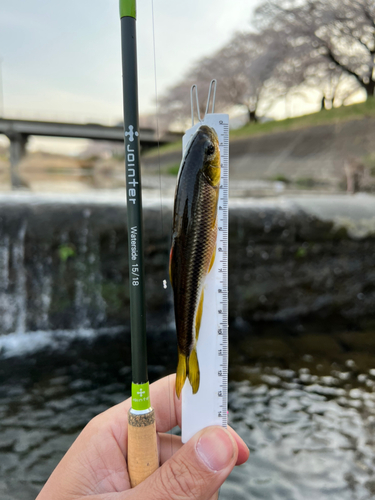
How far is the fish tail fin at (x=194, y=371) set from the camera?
81cm

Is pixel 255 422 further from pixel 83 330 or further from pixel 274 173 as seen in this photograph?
pixel 274 173

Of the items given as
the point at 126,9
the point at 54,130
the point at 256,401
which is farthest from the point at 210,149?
the point at 54,130

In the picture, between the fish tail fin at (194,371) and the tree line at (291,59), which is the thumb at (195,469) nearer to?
the fish tail fin at (194,371)

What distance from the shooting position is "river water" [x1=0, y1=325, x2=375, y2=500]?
244 cm

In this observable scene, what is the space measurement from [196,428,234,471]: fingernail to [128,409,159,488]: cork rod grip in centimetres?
12

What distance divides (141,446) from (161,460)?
0.79 feet

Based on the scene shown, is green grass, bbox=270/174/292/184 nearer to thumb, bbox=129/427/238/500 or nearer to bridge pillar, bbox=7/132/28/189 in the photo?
thumb, bbox=129/427/238/500

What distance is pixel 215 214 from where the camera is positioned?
0.79 metres

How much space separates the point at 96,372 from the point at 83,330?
1.07 m

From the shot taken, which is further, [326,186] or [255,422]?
[326,186]

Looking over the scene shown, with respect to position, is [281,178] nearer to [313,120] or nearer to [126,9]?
[313,120]

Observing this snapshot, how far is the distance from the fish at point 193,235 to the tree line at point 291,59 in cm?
432

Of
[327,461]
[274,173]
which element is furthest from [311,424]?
[274,173]

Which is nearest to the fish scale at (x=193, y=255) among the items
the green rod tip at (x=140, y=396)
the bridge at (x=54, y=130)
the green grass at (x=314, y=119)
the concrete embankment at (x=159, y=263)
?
the green rod tip at (x=140, y=396)
